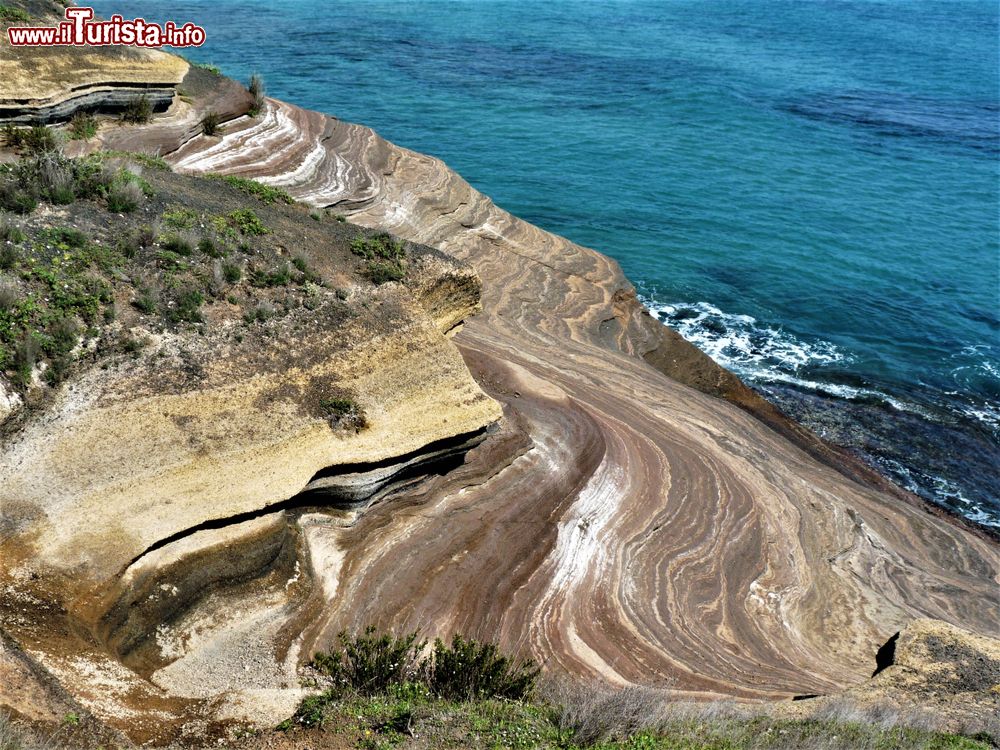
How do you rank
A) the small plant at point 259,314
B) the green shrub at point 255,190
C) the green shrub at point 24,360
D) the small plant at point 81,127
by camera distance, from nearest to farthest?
1. the green shrub at point 24,360
2. the small plant at point 259,314
3. the green shrub at point 255,190
4. the small plant at point 81,127

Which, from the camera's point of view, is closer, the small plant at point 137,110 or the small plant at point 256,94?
the small plant at point 137,110

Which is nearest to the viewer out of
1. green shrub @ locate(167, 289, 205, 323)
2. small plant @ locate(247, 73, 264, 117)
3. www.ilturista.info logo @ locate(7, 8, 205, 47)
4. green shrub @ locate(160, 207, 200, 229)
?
green shrub @ locate(167, 289, 205, 323)

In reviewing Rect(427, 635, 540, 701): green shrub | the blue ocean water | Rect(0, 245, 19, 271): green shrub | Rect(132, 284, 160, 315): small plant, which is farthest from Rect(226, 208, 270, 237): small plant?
the blue ocean water

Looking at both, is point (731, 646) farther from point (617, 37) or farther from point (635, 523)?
point (617, 37)

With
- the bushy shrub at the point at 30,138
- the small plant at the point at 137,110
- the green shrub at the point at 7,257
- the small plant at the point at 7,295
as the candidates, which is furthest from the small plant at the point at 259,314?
the small plant at the point at 137,110

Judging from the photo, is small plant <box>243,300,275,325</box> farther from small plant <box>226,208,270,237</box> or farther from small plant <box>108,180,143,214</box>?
small plant <box>108,180,143,214</box>

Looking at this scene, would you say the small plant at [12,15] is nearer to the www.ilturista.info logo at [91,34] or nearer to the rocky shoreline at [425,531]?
the www.ilturista.info logo at [91,34]

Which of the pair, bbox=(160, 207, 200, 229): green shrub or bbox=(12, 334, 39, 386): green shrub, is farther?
bbox=(160, 207, 200, 229): green shrub
